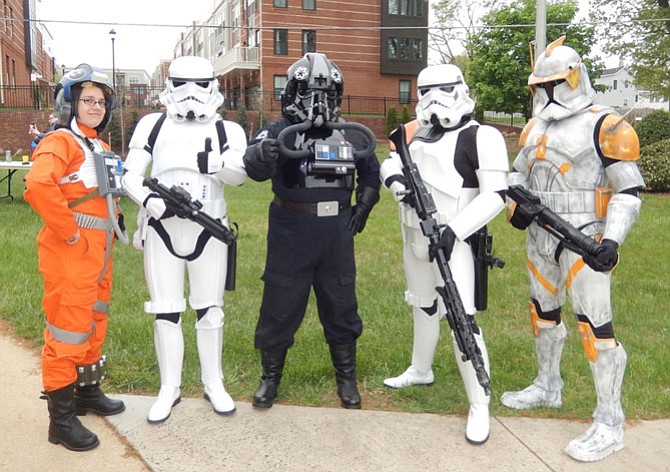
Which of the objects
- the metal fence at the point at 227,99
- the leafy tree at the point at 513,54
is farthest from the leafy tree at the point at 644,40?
the metal fence at the point at 227,99

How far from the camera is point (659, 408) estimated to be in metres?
3.66

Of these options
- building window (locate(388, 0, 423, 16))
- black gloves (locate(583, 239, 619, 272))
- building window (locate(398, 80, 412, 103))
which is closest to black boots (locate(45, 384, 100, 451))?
black gloves (locate(583, 239, 619, 272))

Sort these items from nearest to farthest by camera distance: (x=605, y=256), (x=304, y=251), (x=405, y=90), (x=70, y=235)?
(x=605, y=256) → (x=70, y=235) → (x=304, y=251) → (x=405, y=90)

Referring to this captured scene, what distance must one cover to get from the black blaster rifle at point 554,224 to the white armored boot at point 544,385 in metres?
0.71

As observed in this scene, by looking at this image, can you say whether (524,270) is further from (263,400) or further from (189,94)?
(189,94)

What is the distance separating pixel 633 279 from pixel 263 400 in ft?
15.8

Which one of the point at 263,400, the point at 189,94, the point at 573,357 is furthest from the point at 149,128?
the point at 573,357

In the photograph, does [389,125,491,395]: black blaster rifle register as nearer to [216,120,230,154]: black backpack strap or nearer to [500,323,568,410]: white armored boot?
[500,323,568,410]: white armored boot

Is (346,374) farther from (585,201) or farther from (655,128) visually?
(655,128)

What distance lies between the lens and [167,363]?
3475mm

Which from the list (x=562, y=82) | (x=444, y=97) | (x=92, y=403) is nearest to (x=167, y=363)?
(x=92, y=403)

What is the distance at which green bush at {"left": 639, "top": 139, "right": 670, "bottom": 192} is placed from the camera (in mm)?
12859

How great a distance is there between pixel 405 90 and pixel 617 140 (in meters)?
29.3

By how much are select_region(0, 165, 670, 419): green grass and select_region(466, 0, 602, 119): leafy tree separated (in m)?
17.1
